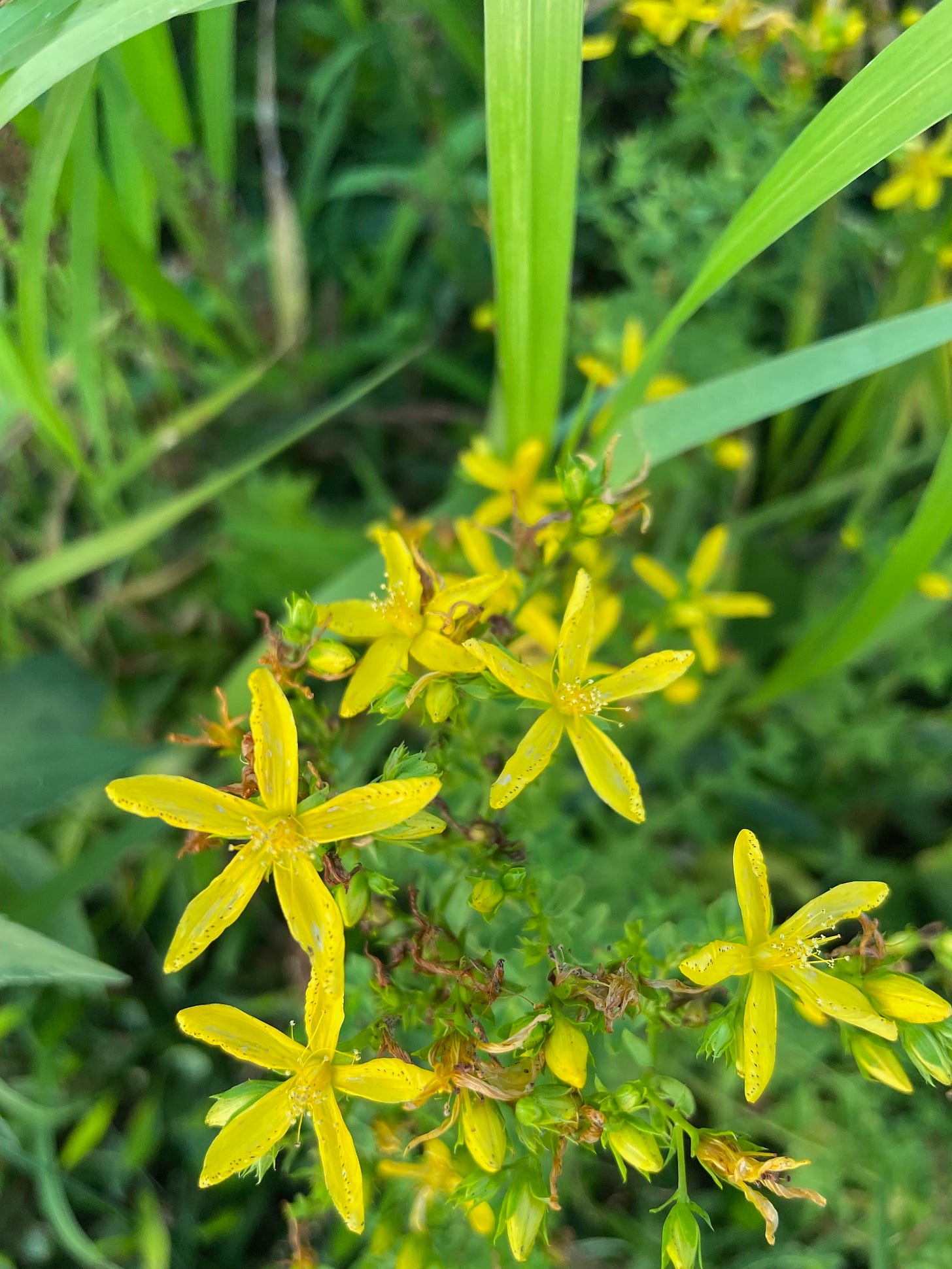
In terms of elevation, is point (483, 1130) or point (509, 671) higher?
point (509, 671)

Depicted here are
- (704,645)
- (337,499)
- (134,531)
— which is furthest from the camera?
(337,499)

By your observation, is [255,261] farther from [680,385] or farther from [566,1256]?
[566,1256]

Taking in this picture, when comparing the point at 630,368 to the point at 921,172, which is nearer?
the point at 921,172

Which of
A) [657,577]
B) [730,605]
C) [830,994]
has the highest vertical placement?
[657,577]

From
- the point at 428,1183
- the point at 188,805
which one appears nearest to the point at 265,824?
the point at 188,805

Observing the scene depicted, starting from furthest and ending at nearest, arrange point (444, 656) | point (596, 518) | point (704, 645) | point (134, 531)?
1. point (134, 531)
2. point (704, 645)
3. point (596, 518)
4. point (444, 656)

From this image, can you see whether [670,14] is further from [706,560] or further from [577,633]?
[577,633]
